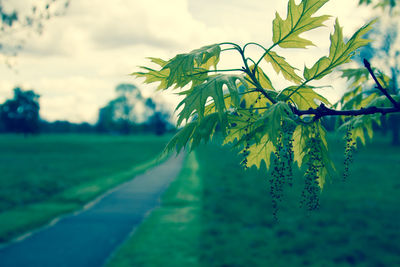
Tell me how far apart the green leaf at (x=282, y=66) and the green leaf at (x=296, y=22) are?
137 millimetres

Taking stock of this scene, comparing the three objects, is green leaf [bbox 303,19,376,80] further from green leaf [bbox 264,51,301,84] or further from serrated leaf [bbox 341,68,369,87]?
serrated leaf [bbox 341,68,369,87]

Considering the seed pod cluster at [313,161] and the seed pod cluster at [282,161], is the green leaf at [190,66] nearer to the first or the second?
the seed pod cluster at [282,161]

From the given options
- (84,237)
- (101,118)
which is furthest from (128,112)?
(84,237)

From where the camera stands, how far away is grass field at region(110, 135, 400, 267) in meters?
8.52

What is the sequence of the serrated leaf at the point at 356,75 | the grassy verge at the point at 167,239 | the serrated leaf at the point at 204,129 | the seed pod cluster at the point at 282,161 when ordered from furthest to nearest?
1. the grassy verge at the point at 167,239
2. the serrated leaf at the point at 356,75
3. the seed pod cluster at the point at 282,161
4. the serrated leaf at the point at 204,129

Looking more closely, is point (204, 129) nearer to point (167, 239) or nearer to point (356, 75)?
point (356, 75)

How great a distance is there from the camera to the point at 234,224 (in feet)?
37.3

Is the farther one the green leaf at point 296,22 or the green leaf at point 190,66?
Answer: the green leaf at point 296,22

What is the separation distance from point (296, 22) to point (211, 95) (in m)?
0.66

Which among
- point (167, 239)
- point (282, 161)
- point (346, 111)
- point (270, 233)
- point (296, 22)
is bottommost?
point (167, 239)

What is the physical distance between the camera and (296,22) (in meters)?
1.86

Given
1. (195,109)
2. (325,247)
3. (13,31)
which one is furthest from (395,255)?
(13,31)

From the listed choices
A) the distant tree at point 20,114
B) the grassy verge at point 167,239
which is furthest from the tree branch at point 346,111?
the distant tree at point 20,114

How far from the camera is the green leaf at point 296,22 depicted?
1.84m
